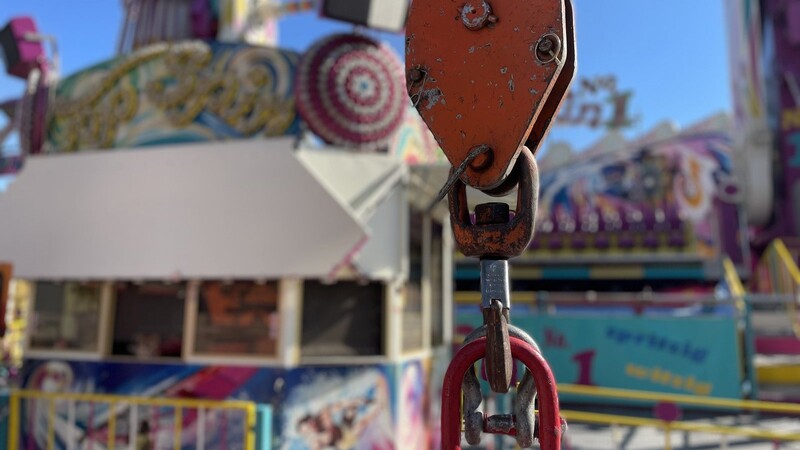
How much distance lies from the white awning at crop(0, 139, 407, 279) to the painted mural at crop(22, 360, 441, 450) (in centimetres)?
102

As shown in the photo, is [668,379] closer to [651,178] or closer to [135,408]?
[135,408]

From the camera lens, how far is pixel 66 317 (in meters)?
5.84

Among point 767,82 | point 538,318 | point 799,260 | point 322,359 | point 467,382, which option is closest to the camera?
point 467,382

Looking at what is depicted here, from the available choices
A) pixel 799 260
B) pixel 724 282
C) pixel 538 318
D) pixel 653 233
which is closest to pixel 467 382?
pixel 538 318

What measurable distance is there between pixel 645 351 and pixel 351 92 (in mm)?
7358

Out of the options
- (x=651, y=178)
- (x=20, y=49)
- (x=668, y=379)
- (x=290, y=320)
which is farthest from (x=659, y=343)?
(x=651, y=178)

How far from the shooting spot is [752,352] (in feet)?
29.6

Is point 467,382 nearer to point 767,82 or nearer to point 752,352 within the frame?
point 752,352

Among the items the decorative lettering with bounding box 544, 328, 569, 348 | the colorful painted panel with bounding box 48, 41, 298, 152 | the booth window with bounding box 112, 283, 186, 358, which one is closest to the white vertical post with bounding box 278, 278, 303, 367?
the booth window with bounding box 112, 283, 186, 358

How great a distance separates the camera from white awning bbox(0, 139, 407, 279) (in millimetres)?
4918

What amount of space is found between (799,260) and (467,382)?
17.3 meters

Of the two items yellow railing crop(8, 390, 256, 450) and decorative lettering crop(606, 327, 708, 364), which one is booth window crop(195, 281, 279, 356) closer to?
yellow railing crop(8, 390, 256, 450)

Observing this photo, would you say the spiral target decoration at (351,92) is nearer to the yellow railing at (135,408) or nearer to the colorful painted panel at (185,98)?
the colorful painted panel at (185,98)

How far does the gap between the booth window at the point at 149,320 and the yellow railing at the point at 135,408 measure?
0.58 m
